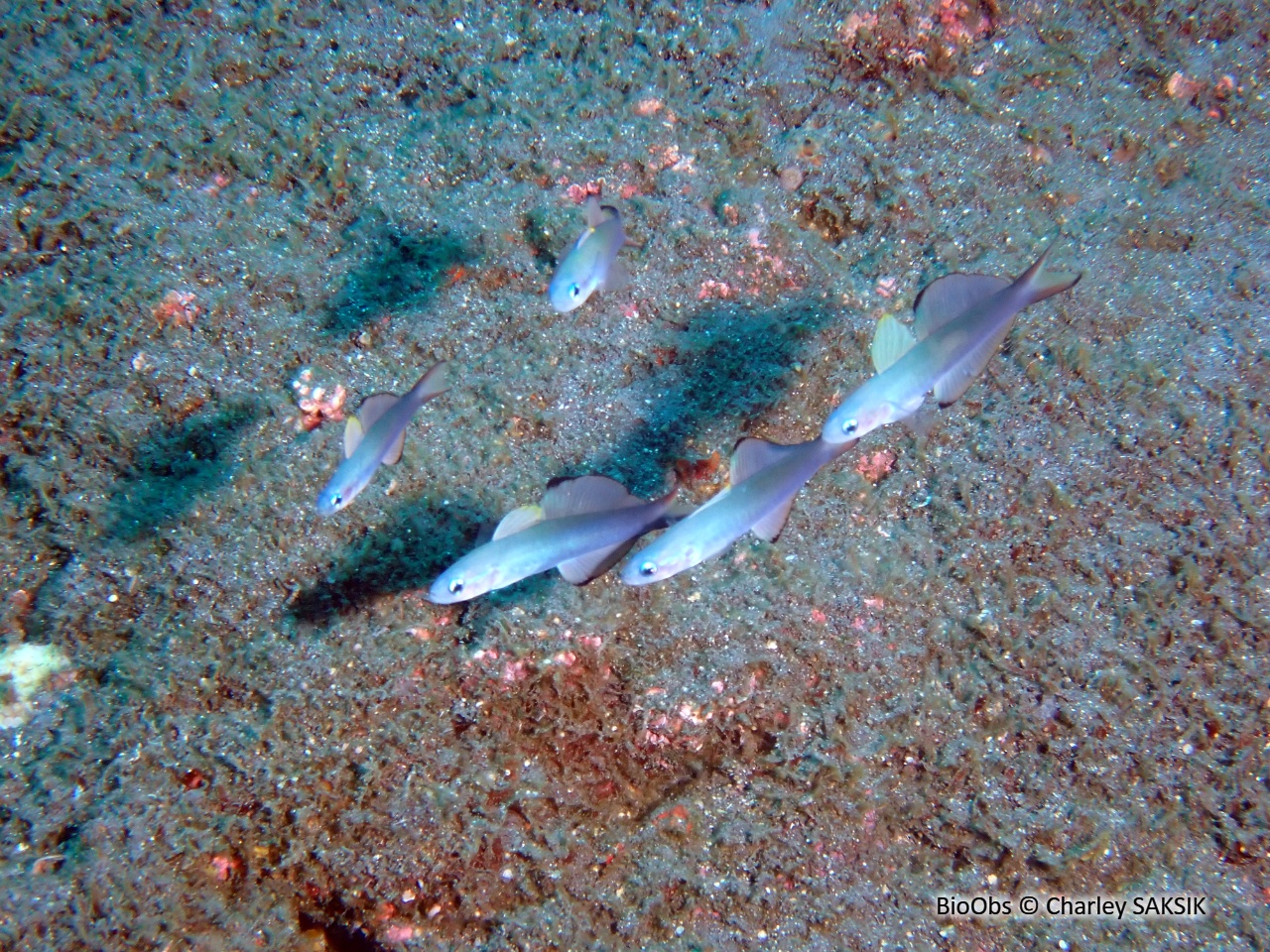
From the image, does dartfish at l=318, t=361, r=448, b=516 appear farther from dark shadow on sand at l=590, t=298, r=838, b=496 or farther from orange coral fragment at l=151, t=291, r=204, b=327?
orange coral fragment at l=151, t=291, r=204, b=327

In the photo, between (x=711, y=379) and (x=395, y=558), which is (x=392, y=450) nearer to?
(x=395, y=558)

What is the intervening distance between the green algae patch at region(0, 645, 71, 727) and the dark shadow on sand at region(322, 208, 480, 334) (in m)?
2.10

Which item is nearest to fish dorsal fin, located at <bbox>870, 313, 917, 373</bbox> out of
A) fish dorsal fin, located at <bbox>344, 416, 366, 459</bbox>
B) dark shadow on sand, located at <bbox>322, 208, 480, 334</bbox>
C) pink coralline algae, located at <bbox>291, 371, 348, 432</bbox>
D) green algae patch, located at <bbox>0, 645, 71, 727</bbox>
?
fish dorsal fin, located at <bbox>344, 416, 366, 459</bbox>

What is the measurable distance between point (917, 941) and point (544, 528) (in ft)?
9.05

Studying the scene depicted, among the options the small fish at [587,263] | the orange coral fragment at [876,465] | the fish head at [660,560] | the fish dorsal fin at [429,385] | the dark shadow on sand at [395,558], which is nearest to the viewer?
the fish head at [660,560]

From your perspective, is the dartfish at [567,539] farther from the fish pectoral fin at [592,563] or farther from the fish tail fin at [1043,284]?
the fish tail fin at [1043,284]

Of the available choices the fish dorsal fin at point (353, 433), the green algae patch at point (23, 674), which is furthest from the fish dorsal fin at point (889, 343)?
the green algae patch at point (23, 674)

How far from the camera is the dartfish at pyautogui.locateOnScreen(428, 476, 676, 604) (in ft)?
7.96

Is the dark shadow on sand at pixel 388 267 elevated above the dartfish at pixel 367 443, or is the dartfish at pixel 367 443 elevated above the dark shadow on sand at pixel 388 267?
the dark shadow on sand at pixel 388 267

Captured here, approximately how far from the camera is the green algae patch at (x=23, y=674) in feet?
9.77

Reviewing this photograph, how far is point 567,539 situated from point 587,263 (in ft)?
4.41

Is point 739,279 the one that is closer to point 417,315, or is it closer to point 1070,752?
point 417,315

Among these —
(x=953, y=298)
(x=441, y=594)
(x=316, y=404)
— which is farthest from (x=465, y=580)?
(x=953, y=298)

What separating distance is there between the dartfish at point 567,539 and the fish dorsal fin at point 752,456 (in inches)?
11.0
